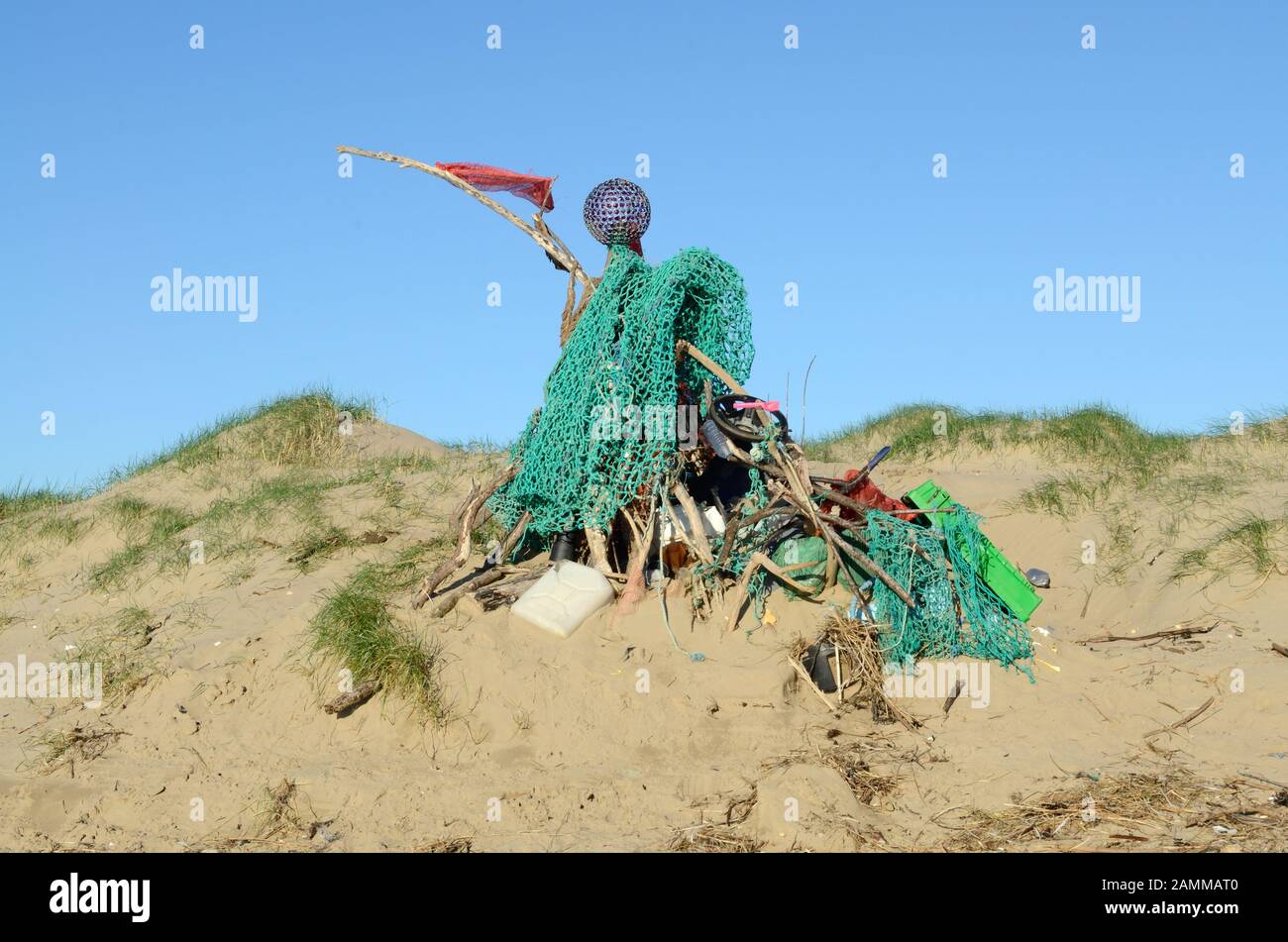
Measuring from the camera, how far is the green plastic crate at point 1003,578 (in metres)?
6.94

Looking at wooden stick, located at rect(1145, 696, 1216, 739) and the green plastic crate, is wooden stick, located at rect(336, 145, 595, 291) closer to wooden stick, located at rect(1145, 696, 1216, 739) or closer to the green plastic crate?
the green plastic crate

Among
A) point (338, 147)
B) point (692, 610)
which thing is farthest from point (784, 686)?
point (338, 147)

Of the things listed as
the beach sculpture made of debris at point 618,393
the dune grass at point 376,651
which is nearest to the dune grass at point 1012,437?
the beach sculpture made of debris at point 618,393

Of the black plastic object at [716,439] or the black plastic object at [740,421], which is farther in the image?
the black plastic object at [716,439]

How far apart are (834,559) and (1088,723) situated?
161cm

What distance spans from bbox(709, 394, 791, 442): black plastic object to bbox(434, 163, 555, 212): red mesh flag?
163 centimetres

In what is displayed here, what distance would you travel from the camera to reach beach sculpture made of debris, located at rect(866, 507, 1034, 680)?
6328 mm

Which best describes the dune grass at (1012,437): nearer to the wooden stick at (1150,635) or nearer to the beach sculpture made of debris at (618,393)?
the wooden stick at (1150,635)

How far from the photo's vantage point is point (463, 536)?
22.4 ft

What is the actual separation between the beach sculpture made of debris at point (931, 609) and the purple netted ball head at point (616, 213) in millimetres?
2134

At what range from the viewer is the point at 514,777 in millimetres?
5555

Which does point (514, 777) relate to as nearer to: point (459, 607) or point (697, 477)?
point (459, 607)

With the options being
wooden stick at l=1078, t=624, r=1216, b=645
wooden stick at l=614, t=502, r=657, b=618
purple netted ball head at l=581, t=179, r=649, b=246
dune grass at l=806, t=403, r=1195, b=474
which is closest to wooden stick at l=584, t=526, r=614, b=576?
wooden stick at l=614, t=502, r=657, b=618
